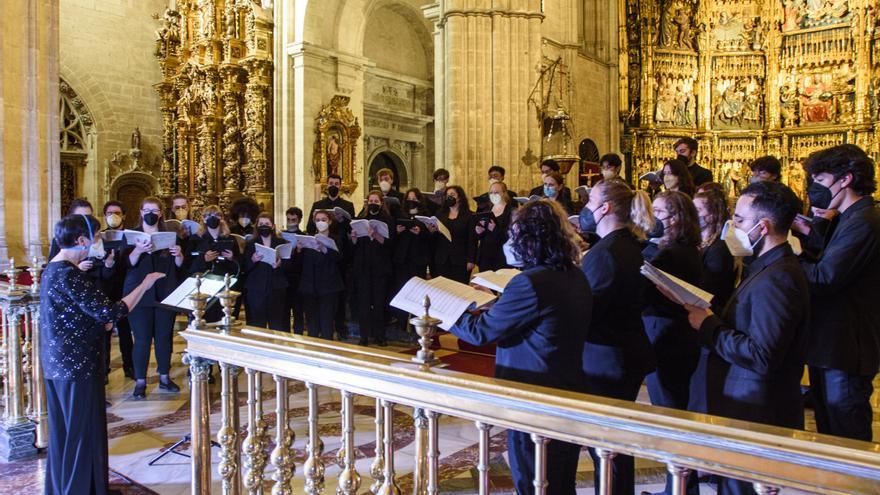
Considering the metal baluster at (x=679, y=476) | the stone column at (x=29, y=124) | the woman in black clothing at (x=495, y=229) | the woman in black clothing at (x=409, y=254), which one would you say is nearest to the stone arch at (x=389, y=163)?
the woman in black clothing at (x=409, y=254)

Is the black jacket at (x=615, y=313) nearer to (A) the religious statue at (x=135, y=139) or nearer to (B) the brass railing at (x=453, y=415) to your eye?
(B) the brass railing at (x=453, y=415)

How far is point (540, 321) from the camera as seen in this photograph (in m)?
2.62

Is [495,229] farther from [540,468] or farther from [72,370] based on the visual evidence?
[540,468]

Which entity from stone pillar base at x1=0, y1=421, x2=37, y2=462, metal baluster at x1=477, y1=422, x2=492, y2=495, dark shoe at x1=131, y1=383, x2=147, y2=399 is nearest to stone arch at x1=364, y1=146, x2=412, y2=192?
dark shoe at x1=131, y1=383, x2=147, y2=399

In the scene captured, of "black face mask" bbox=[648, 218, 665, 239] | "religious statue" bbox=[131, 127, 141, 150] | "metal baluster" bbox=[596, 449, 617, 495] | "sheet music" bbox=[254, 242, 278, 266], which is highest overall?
"religious statue" bbox=[131, 127, 141, 150]

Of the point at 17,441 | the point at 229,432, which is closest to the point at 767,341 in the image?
the point at 229,432

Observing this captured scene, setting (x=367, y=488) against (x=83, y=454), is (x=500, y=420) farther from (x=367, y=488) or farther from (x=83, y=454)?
(x=83, y=454)

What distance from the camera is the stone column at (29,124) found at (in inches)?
289

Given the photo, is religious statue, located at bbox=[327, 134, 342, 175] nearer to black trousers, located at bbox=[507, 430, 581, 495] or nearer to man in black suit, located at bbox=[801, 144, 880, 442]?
man in black suit, located at bbox=[801, 144, 880, 442]

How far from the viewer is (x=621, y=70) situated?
51.8 ft

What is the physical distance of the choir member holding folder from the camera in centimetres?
259

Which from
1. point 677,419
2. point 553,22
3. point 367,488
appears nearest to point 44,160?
point 367,488

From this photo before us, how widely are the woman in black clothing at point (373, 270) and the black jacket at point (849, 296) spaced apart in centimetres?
523

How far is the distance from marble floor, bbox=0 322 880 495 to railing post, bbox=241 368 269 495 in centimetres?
64
